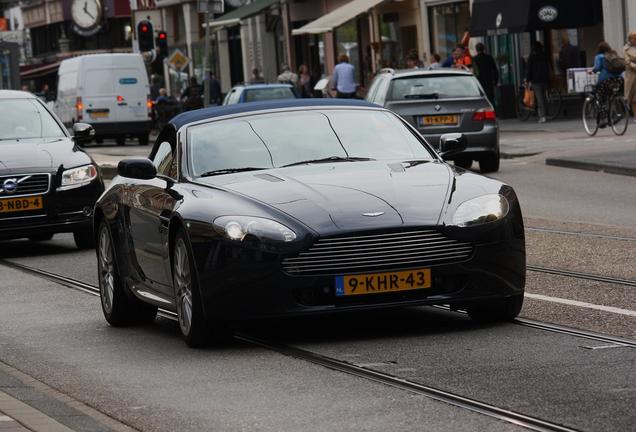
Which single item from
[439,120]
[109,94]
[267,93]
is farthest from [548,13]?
[439,120]

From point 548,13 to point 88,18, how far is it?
64027mm

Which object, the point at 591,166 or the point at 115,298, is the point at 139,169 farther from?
the point at 591,166

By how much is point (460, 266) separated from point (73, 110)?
37853mm

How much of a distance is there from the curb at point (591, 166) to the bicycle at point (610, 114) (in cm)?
393

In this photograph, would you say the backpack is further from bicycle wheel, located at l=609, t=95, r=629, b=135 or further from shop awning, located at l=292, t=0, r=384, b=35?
shop awning, located at l=292, t=0, r=384, b=35

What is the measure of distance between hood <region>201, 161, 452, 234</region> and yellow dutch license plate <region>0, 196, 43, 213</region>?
700 cm

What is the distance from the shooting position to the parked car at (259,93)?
3625cm

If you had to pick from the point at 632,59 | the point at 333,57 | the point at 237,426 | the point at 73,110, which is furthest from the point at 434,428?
the point at 333,57

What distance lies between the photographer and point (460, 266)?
877 cm

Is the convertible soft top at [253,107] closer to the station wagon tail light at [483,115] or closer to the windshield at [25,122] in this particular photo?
the windshield at [25,122]

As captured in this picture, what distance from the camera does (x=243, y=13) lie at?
56844mm

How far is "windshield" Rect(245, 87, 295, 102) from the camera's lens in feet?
119

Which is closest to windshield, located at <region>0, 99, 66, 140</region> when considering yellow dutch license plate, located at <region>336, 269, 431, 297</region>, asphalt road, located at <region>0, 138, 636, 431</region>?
asphalt road, located at <region>0, 138, 636, 431</region>

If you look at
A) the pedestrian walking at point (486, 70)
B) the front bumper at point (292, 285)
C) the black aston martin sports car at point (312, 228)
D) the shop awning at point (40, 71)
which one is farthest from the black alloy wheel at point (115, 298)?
the shop awning at point (40, 71)
